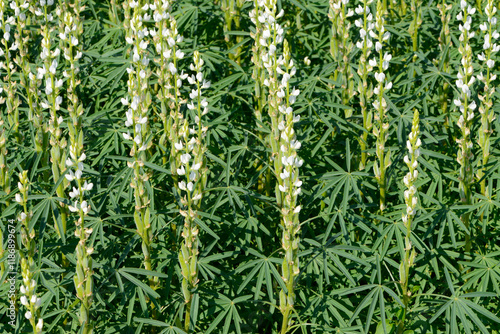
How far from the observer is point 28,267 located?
11.8 feet

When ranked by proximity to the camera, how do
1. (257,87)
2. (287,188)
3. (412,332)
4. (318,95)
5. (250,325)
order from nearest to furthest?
1. (287,188)
2. (412,332)
3. (250,325)
4. (257,87)
5. (318,95)

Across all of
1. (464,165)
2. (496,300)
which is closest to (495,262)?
(496,300)

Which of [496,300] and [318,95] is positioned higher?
[318,95]

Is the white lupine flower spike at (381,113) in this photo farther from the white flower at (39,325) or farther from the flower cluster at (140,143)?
the white flower at (39,325)

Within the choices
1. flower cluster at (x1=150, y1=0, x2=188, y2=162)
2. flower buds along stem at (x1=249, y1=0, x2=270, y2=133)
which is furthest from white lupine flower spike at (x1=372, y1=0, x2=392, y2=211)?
flower cluster at (x1=150, y1=0, x2=188, y2=162)

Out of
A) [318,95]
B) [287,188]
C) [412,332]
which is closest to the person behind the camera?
[287,188]

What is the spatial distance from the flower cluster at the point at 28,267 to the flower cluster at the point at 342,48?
2579mm

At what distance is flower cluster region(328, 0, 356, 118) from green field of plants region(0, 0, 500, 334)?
2 centimetres

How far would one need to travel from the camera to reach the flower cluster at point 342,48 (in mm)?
4887

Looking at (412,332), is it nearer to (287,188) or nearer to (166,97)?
(287,188)

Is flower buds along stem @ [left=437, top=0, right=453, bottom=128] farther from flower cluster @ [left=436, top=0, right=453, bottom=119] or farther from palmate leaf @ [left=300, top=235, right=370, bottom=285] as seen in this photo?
palmate leaf @ [left=300, top=235, right=370, bottom=285]

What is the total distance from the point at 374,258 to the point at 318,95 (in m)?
1.63

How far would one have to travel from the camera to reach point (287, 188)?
12.3 feet

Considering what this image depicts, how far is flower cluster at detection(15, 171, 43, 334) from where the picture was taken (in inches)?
138
